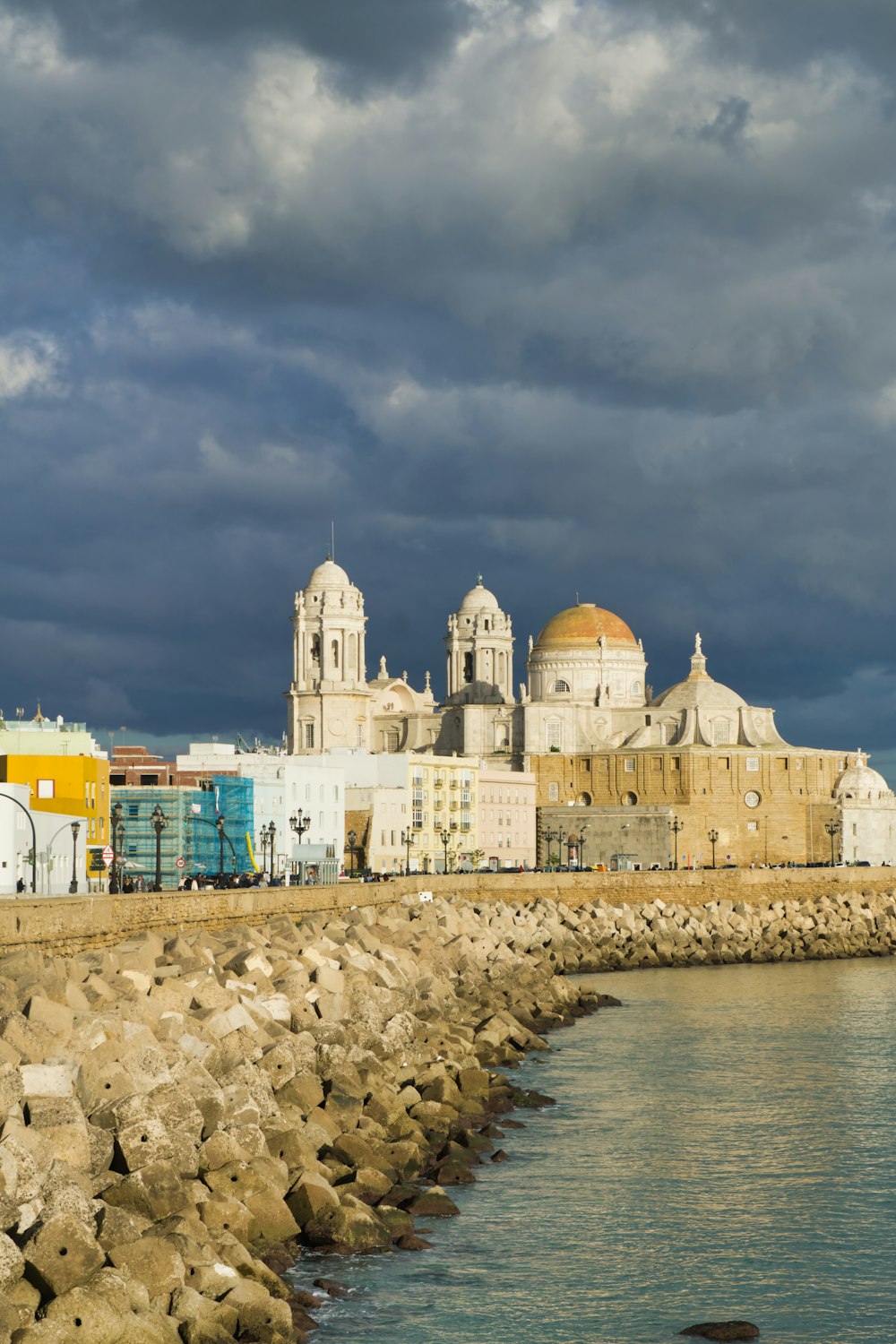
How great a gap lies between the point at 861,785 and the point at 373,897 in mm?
60854

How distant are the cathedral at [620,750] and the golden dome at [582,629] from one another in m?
0.19

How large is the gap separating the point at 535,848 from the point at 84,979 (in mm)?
84863

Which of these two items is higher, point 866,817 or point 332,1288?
point 866,817

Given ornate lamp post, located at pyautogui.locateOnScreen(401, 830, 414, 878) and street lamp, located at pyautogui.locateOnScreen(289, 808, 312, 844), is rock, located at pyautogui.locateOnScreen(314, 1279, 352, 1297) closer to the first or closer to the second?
street lamp, located at pyautogui.locateOnScreen(289, 808, 312, 844)

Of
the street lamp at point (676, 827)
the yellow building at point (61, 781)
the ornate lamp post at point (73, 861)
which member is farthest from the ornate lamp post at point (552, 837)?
the ornate lamp post at point (73, 861)

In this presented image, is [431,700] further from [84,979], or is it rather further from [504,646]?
[84,979]

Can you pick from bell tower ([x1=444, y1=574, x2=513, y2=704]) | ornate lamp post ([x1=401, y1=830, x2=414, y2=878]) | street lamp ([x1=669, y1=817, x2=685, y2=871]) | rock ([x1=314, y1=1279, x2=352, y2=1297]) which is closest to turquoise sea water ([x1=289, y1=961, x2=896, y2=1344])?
rock ([x1=314, y1=1279, x2=352, y2=1297])

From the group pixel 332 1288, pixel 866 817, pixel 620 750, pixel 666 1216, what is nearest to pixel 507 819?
pixel 620 750

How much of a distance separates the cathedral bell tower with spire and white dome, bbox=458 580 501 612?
10108mm

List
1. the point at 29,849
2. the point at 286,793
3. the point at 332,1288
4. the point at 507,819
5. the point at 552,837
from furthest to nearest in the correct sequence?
the point at 552,837
the point at 507,819
the point at 286,793
the point at 29,849
the point at 332,1288

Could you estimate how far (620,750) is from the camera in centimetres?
11331

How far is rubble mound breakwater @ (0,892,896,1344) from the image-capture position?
52.7 feet

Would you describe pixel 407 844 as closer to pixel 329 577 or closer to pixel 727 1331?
pixel 329 577

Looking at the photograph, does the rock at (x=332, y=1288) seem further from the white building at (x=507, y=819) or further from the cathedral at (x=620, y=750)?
the cathedral at (x=620, y=750)
